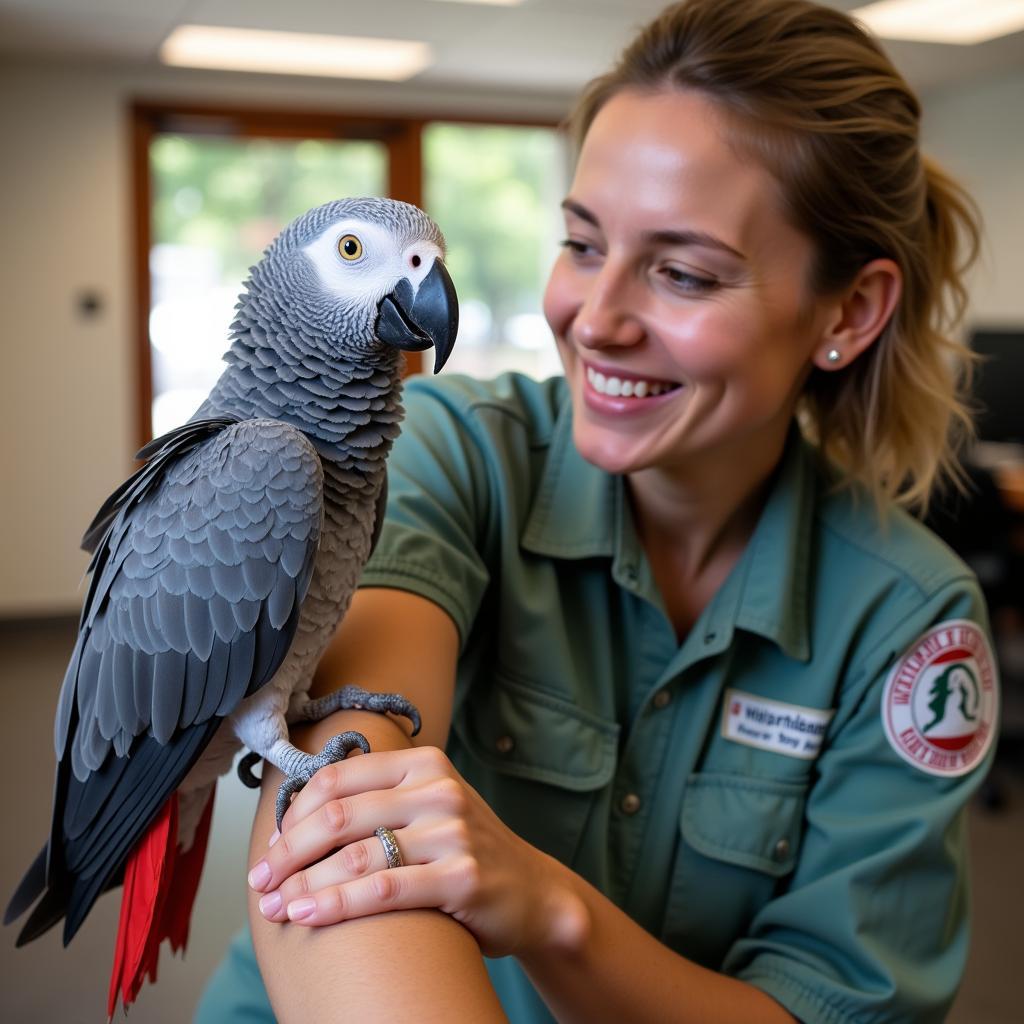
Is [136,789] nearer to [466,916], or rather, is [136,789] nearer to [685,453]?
[466,916]

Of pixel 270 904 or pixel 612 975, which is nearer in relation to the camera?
pixel 270 904

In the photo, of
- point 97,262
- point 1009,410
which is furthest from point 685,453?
point 97,262

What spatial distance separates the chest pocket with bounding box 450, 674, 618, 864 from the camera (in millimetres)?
898

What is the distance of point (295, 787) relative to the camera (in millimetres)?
652

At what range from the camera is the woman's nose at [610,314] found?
83cm

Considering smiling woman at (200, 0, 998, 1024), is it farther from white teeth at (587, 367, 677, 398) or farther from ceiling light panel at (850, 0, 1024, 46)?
ceiling light panel at (850, 0, 1024, 46)

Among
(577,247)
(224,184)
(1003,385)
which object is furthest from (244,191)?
(577,247)

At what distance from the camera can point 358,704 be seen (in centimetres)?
71

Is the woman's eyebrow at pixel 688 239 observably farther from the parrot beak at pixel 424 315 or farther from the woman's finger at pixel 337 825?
the woman's finger at pixel 337 825

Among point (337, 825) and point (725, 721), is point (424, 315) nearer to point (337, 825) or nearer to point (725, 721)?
point (337, 825)

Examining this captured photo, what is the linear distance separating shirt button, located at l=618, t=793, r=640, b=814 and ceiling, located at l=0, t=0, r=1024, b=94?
2921mm

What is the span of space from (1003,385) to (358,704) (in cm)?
351

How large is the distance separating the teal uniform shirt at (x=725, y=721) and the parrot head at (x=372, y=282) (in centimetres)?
23

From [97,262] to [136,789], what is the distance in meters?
4.34
